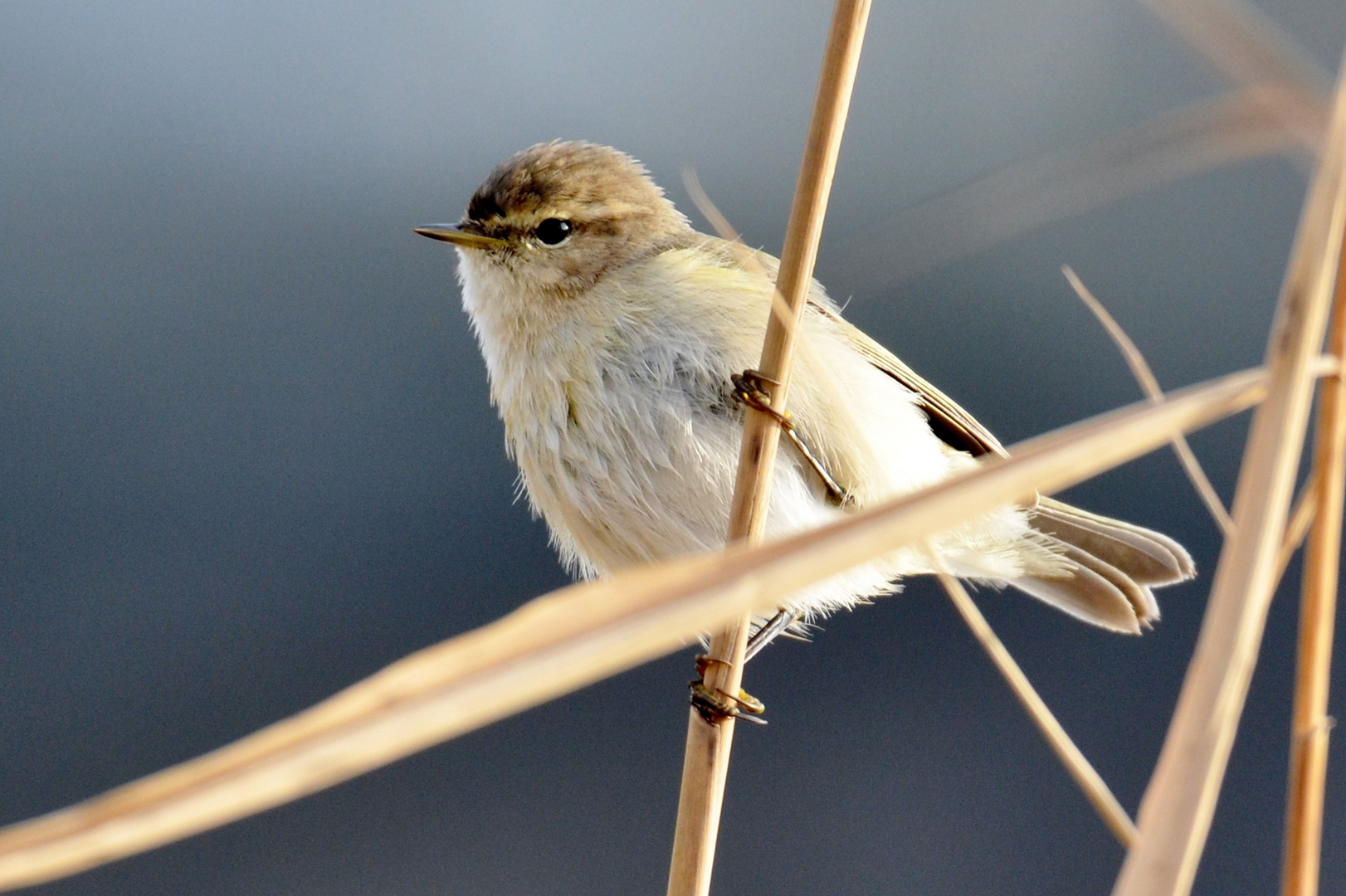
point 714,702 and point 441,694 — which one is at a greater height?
point 714,702

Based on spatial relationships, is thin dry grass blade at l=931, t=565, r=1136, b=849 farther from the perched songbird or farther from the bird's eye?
the bird's eye

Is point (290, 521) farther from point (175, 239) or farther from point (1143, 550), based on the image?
point (1143, 550)

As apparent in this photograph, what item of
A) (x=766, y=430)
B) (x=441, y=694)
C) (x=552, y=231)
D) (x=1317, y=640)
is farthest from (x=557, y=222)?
(x=441, y=694)

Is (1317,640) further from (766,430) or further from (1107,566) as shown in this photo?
(1107,566)

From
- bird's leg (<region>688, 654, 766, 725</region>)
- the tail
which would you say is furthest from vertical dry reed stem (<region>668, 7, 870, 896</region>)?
the tail

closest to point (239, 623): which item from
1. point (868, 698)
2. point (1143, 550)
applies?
point (868, 698)

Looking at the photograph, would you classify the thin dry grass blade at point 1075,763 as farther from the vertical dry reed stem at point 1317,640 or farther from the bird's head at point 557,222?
the bird's head at point 557,222
